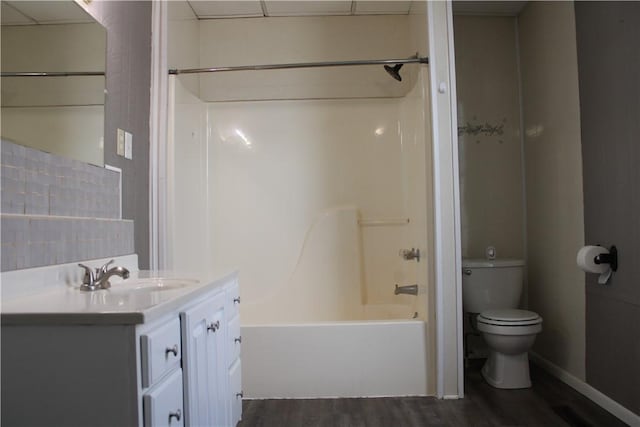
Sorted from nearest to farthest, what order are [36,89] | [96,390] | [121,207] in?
[96,390] < [36,89] < [121,207]

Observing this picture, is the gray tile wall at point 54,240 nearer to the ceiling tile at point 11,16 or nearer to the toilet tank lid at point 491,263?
the ceiling tile at point 11,16

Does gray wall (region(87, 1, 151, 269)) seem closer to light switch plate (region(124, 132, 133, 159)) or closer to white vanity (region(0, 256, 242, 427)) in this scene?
light switch plate (region(124, 132, 133, 159))

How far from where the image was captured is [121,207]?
1823 millimetres

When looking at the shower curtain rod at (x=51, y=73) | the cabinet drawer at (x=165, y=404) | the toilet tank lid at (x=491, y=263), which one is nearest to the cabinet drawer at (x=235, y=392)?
the cabinet drawer at (x=165, y=404)

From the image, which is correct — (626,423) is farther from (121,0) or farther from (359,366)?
(121,0)

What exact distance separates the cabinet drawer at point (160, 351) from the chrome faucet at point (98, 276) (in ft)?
1.18

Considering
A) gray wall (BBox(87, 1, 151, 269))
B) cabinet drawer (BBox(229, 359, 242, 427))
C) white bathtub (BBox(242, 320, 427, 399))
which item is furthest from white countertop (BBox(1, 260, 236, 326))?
white bathtub (BBox(242, 320, 427, 399))

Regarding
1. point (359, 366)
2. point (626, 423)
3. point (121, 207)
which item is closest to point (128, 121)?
point (121, 207)

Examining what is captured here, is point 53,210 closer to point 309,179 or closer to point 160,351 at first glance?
point 160,351

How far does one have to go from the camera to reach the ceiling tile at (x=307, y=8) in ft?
9.40

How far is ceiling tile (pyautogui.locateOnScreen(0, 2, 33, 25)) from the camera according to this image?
1.24m

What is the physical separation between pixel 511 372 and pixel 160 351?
211 centimetres

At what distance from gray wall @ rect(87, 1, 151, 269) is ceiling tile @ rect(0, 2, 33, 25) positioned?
355 millimetres

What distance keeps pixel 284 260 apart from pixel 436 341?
1189 millimetres
